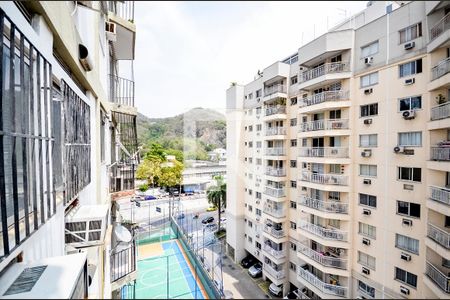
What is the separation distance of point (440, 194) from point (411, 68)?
150 cm

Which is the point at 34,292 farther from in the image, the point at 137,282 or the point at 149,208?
the point at 149,208

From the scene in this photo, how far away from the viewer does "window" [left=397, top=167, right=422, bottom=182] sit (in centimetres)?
264

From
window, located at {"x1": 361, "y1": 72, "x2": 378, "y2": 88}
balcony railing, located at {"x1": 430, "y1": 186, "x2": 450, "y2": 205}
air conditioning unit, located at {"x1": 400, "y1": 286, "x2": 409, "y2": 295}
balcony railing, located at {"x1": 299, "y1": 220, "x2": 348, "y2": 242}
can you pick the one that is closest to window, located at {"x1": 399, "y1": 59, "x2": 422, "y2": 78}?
window, located at {"x1": 361, "y1": 72, "x2": 378, "y2": 88}

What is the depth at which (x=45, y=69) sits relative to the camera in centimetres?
98

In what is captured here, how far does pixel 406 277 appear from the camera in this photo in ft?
9.09

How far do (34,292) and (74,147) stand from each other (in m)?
1.26

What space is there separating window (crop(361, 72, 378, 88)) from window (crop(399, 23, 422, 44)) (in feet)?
1.48

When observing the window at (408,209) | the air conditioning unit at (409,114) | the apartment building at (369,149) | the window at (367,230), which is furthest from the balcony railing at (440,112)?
the window at (367,230)

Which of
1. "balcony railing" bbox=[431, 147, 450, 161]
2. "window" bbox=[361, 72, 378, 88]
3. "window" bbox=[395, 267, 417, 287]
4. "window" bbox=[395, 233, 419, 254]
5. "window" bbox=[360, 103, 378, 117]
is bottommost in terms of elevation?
"window" bbox=[395, 267, 417, 287]

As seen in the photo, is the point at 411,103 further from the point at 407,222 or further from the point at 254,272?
the point at 254,272

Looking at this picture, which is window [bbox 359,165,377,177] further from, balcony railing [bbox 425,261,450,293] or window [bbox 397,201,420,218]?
balcony railing [bbox 425,261,450,293]

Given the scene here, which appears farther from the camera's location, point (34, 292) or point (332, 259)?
point (332, 259)

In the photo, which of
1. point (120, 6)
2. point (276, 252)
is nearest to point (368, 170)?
point (276, 252)

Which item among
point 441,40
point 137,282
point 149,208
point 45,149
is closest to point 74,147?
point 45,149
